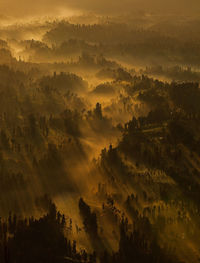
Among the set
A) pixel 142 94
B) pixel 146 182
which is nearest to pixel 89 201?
pixel 146 182

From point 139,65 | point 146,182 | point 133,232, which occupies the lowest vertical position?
point 133,232

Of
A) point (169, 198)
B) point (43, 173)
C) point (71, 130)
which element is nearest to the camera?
point (169, 198)

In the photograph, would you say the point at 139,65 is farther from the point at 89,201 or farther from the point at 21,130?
the point at 89,201

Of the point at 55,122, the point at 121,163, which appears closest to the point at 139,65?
the point at 55,122

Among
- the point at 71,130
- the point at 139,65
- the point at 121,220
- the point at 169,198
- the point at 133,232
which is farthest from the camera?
the point at 139,65

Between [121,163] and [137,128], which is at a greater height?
[137,128]

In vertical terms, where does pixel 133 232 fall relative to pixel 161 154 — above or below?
below

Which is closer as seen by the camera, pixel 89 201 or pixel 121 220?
pixel 121 220

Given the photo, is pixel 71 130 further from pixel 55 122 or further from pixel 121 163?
pixel 121 163

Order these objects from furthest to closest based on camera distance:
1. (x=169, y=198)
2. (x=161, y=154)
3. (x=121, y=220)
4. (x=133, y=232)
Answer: (x=161, y=154)
(x=169, y=198)
(x=121, y=220)
(x=133, y=232)
